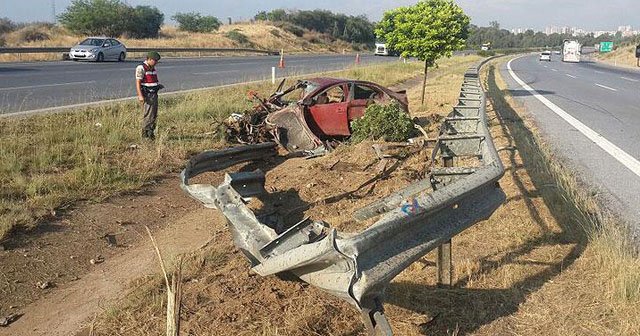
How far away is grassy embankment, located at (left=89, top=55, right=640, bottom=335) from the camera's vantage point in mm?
3400

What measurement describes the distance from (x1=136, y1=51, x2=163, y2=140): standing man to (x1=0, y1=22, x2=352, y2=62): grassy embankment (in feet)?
73.9

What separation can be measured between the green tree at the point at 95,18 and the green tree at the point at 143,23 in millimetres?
1191

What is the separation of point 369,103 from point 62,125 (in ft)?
17.6

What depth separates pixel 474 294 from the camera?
3736 millimetres

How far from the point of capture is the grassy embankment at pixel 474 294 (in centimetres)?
340

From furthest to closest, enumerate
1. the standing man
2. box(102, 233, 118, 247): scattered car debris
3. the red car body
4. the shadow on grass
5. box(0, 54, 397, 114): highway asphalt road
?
box(0, 54, 397, 114): highway asphalt road → the standing man → the red car body → box(102, 233, 118, 247): scattered car debris → the shadow on grass

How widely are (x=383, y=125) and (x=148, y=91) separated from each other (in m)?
4.03

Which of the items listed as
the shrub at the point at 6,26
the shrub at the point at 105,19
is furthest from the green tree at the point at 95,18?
the shrub at the point at 6,26

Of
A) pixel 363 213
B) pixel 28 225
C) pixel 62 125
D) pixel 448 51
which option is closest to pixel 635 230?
pixel 363 213

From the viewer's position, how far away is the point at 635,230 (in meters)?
4.97

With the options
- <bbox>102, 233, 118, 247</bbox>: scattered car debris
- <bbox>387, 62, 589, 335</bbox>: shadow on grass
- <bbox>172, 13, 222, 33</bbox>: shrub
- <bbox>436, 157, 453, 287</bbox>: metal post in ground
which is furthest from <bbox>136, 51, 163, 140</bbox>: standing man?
<bbox>172, 13, 222, 33</bbox>: shrub

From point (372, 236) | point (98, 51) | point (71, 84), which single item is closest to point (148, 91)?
point (372, 236)

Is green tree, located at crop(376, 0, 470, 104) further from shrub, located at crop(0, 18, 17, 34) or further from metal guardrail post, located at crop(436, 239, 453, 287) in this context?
shrub, located at crop(0, 18, 17, 34)

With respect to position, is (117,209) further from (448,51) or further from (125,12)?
(125,12)
